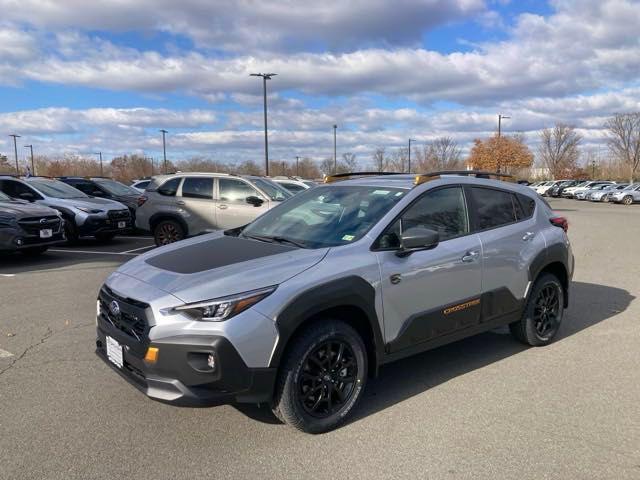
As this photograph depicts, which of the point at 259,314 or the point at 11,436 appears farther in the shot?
the point at 11,436

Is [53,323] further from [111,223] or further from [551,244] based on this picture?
[111,223]

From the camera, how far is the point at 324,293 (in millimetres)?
3371

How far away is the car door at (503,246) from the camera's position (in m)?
4.56

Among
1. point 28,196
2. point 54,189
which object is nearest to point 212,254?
point 28,196

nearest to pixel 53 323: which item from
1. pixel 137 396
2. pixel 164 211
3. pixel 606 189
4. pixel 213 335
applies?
pixel 137 396

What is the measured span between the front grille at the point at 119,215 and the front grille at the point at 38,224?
2.23 m

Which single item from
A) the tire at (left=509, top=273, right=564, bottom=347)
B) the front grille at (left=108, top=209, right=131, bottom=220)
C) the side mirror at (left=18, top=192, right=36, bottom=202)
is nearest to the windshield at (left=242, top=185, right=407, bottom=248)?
Result: the tire at (left=509, top=273, right=564, bottom=347)

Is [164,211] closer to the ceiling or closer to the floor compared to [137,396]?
closer to the ceiling

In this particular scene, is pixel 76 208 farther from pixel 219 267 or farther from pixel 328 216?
pixel 219 267

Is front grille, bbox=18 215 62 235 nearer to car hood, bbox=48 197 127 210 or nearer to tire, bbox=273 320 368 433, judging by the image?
car hood, bbox=48 197 127 210

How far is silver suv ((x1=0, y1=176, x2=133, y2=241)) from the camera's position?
478 inches

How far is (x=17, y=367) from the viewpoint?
463cm

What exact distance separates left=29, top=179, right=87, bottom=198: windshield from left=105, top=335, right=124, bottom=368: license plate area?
1070 centimetres

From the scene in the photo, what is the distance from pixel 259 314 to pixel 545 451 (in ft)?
6.47
